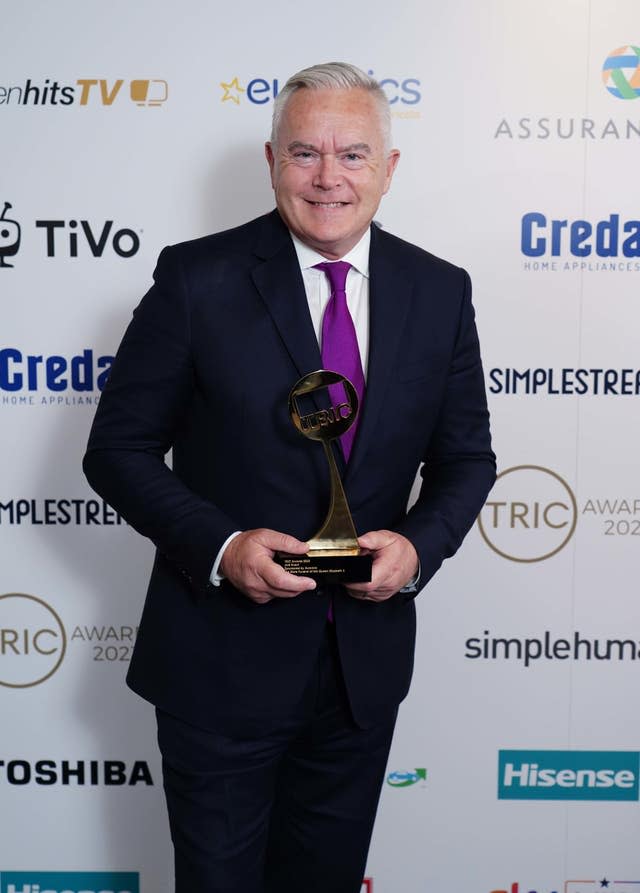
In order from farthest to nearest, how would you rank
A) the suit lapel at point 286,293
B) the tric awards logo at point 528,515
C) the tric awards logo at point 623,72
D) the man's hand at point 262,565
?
the tric awards logo at point 528,515 → the tric awards logo at point 623,72 → the suit lapel at point 286,293 → the man's hand at point 262,565

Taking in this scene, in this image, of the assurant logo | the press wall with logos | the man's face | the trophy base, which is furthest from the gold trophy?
the assurant logo

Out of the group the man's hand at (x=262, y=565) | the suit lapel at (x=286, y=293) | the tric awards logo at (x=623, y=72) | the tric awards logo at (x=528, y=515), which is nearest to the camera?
the man's hand at (x=262, y=565)

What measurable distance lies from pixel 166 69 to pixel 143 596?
3.82 feet

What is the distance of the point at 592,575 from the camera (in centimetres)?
221

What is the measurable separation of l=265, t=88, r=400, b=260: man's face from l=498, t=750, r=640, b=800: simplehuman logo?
1.37 meters

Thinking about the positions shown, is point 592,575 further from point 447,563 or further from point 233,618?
point 233,618

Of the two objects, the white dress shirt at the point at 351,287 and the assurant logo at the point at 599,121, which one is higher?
the assurant logo at the point at 599,121

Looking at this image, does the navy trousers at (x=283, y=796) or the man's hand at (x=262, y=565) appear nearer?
the man's hand at (x=262, y=565)

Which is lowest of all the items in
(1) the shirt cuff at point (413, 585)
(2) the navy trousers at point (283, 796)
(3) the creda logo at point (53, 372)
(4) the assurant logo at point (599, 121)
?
(2) the navy trousers at point (283, 796)

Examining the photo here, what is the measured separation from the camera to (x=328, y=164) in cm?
146

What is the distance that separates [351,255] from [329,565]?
0.51 metres

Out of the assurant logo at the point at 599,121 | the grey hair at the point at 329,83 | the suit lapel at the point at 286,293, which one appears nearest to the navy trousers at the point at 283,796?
the suit lapel at the point at 286,293

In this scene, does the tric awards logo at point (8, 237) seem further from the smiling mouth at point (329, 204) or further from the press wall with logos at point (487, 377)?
the smiling mouth at point (329, 204)

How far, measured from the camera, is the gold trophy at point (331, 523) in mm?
1331
